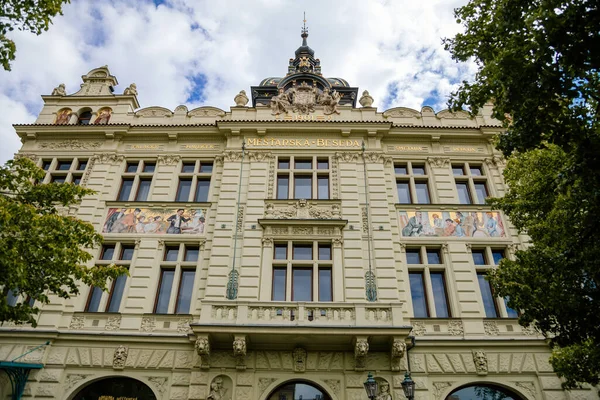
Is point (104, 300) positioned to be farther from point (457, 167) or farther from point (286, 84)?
point (457, 167)

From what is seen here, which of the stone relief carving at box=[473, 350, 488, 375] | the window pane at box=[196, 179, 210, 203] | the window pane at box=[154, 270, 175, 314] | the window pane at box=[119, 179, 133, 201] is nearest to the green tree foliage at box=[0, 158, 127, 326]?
the window pane at box=[154, 270, 175, 314]

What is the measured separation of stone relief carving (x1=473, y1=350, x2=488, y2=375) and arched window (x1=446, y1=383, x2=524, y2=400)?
0.49m

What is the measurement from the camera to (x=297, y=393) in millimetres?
14523

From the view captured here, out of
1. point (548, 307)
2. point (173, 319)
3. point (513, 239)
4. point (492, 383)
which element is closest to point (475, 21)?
point (548, 307)

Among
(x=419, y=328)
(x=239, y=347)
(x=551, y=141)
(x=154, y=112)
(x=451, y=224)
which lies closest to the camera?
(x=551, y=141)

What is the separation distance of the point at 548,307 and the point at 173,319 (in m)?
12.3

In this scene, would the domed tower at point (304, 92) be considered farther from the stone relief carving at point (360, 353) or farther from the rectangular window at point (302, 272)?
the stone relief carving at point (360, 353)

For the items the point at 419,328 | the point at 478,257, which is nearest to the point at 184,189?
the point at 419,328

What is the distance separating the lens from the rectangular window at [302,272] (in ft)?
54.7

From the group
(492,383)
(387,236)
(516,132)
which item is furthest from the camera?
(387,236)

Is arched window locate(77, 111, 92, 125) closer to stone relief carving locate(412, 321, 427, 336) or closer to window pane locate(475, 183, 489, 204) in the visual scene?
stone relief carving locate(412, 321, 427, 336)

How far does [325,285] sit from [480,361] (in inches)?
240

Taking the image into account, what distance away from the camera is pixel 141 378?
48.4 ft

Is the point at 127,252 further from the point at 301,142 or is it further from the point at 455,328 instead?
the point at 455,328
